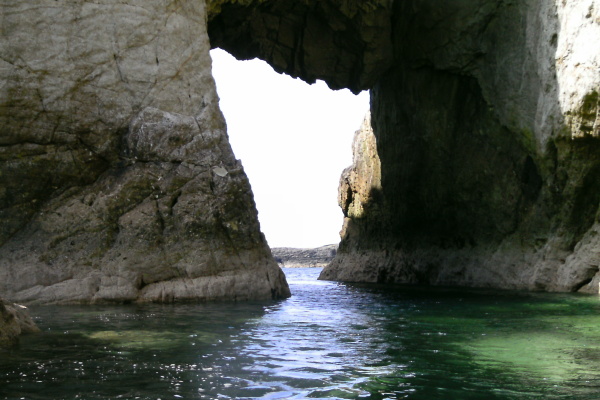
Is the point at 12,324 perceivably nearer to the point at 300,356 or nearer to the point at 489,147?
the point at 300,356

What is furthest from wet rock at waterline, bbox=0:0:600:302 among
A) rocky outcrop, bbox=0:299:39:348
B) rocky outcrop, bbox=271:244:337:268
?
rocky outcrop, bbox=271:244:337:268

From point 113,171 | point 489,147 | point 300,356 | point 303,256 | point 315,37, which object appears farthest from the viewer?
point 303,256

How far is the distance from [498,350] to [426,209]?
16094 millimetres

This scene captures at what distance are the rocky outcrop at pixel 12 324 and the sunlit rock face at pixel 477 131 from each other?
37.7ft

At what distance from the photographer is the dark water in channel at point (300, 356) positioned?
14.8 feet

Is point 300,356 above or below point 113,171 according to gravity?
below

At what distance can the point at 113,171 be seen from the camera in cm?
1216

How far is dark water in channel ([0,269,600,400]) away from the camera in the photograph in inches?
178

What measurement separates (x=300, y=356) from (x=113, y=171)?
7483 mm

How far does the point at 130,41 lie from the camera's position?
42.1 feet

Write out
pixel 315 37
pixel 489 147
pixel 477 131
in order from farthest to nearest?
pixel 315 37 < pixel 477 131 < pixel 489 147

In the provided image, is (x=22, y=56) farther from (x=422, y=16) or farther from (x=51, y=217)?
(x=422, y=16)

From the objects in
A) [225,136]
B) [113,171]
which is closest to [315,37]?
[225,136]

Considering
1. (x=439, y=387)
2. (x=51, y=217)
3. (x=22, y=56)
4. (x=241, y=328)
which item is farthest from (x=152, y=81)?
(x=439, y=387)
